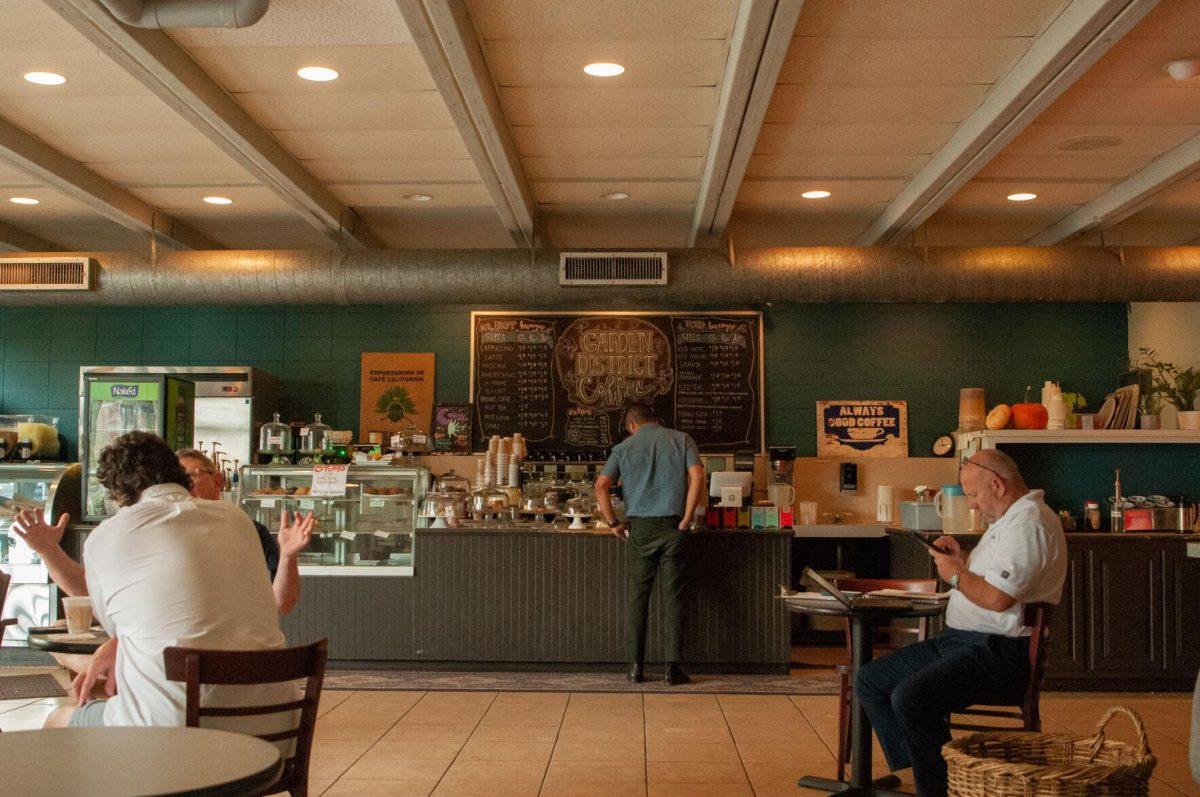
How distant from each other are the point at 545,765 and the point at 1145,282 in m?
5.17

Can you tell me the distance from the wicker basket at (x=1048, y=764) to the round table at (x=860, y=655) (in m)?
0.60

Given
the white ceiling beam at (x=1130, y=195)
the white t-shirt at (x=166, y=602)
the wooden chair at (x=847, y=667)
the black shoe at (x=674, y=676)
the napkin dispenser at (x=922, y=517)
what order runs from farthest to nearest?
the napkin dispenser at (x=922, y=517) → the black shoe at (x=674, y=676) → the white ceiling beam at (x=1130, y=195) → the wooden chair at (x=847, y=667) → the white t-shirt at (x=166, y=602)

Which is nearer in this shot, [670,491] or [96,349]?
[670,491]

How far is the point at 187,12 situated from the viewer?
4.18m

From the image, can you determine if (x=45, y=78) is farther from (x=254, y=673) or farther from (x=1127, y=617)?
(x=1127, y=617)

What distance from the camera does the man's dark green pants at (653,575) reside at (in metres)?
7.02

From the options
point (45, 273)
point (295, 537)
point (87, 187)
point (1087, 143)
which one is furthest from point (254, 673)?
point (45, 273)

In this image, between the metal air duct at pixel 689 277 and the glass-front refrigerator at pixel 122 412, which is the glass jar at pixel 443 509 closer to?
the metal air duct at pixel 689 277

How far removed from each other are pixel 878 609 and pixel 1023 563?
57 cm

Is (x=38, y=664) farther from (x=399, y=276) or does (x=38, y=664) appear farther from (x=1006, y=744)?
(x=1006, y=744)

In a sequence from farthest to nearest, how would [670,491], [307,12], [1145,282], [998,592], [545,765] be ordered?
[1145,282] → [670,491] → [545,765] → [307,12] → [998,592]

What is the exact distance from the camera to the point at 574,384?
29.5ft

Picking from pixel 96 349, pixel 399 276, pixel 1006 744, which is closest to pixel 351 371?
pixel 399 276

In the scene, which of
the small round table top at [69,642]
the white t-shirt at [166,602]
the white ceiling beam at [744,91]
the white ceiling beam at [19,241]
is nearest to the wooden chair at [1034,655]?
the white ceiling beam at [744,91]
